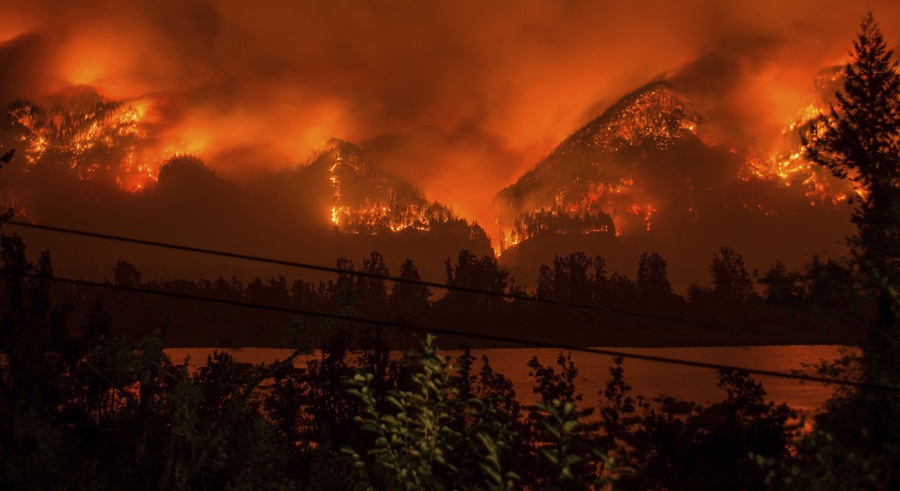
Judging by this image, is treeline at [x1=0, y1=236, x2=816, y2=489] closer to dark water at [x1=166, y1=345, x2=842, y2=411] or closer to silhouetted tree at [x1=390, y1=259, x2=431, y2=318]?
dark water at [x1=166, y1=345, x2=842, y2=411]

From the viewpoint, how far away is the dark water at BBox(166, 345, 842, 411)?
254 feet

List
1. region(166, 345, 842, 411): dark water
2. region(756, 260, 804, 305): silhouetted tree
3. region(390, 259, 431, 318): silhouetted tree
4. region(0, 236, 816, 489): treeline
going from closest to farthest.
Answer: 1. region(0, 236, 816, 489): treeline
2. region(756, 260, 804, 305): silhouetted tree
3. region(166, 345, 842, 411): dark water
4. region(390, 259, 431, 318): silhouetted tree

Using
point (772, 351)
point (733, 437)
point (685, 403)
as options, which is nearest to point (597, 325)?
point (772, 351)

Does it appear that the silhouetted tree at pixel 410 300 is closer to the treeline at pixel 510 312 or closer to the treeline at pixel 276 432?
the treeline at pixel 510 312

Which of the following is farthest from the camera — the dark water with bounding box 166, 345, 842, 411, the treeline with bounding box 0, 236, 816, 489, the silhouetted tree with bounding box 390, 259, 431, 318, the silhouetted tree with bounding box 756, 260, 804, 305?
the silhouetted tree with bounding box 390, 259, 431, 318

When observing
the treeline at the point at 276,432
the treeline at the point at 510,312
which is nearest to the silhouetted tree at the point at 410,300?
the treeline at the point at 510,312

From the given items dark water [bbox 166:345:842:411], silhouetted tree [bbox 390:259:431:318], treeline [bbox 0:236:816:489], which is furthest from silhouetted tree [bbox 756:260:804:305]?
silhouetted tree [bbox 390:259:431:318]

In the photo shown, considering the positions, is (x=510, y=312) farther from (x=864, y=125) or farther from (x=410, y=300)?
(x=864, y=125)

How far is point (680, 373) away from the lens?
109938mm

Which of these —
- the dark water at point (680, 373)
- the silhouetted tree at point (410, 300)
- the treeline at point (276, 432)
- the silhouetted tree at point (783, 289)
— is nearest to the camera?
the treeline at point (276, 432)

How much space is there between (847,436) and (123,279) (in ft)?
543

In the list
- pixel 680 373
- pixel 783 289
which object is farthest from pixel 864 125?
pixel 680 373

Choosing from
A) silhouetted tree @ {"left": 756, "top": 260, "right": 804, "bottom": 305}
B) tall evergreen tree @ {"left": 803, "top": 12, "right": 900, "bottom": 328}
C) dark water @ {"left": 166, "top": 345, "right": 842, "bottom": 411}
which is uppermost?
tall evergreen tree @ {"left": 803, "top": 12, "right": 900, "bottom": 328}

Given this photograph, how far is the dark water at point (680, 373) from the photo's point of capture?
7756cm
